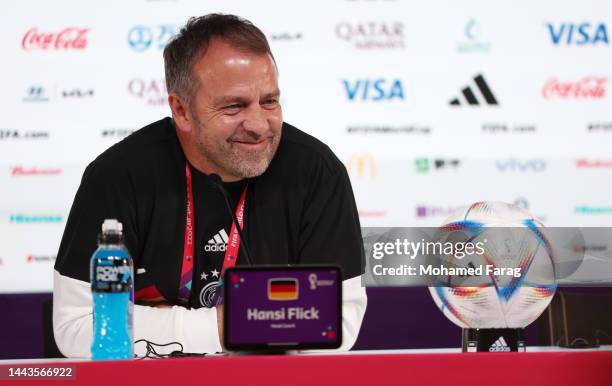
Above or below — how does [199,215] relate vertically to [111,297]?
above

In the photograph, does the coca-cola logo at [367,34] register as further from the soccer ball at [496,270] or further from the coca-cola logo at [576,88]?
Result: the soccer ball at [496,270]

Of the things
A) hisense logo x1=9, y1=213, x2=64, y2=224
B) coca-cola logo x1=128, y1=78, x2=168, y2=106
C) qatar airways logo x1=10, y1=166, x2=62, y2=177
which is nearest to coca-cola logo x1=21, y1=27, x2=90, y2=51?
coca-cola logo x1=128, y1=78, x2=168, y2=106

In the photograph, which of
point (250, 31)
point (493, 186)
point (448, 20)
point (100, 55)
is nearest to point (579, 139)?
point (493, 186)

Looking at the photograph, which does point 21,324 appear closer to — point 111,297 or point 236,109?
point 236,109

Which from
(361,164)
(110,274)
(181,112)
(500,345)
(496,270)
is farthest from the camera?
(361,164)

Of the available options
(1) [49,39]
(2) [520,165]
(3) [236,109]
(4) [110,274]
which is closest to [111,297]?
(4) [110,274]

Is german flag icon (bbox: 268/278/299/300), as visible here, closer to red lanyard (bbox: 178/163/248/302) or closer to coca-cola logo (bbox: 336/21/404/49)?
red lanyard (bbox: 178/163/248/302)

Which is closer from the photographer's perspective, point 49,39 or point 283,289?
point 283,289

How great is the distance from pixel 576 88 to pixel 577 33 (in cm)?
26

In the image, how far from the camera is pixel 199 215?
2307 millimetres

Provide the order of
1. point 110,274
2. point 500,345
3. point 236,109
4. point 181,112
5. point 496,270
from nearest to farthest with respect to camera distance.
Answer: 1. point 110,274
2. point 500,345
3. point 496,270
4. point 236,109
5. point 181,112

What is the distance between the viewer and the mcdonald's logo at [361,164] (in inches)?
170

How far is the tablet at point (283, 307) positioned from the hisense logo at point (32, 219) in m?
2.96

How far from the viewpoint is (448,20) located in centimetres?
439
